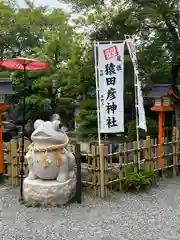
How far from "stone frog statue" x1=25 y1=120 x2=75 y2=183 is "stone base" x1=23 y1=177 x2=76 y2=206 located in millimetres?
149

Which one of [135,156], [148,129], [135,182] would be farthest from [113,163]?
[148,129]

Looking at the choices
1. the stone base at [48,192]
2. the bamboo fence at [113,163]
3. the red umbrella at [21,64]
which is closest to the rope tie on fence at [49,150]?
the stone base at [48,192]

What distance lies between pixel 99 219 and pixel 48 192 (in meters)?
1.13

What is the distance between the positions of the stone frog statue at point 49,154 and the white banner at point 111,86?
1.16m

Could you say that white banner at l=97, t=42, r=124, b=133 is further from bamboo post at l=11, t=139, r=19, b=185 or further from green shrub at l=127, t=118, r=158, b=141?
green shrub at l=127, t=118, r=158, b=141

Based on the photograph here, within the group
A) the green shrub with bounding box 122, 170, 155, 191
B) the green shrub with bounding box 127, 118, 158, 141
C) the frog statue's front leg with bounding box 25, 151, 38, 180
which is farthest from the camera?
the green shrub with bounding box 127, 118, 158, 141

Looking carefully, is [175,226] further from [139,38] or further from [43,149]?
[139,38]

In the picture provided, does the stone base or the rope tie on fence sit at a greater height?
the rope tie on fence

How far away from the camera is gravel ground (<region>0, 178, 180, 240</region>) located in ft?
15.0

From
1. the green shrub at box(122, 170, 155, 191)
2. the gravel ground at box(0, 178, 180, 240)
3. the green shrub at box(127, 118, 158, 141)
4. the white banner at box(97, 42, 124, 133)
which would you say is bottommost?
the gravel ground at box(0, 178, 180, 240)

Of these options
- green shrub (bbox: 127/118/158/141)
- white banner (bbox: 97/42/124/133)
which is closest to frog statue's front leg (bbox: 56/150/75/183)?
white banner (bbox: 97/42/124/133)

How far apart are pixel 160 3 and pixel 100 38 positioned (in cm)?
438

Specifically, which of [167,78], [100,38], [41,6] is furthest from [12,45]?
[167,78]

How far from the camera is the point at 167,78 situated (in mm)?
9484
